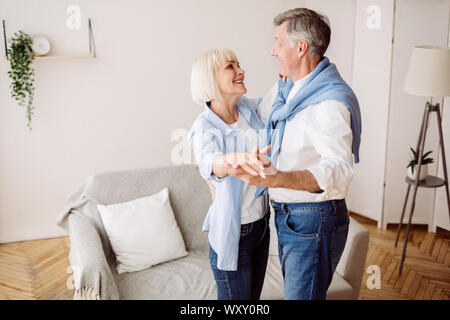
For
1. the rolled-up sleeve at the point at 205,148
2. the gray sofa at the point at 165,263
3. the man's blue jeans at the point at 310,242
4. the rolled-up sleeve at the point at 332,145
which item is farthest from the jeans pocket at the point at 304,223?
the gray sofa at the point at 165,263

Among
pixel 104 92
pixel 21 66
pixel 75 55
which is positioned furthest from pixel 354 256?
pixel 21 66

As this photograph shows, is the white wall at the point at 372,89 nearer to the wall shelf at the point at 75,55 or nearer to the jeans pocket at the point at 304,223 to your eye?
the wall shelf at the point at 75,55

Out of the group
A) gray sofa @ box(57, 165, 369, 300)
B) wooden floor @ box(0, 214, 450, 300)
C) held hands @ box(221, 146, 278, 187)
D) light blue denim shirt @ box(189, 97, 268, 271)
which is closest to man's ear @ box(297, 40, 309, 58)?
light blue denim shirt @ box(189, 97, 268, 271)

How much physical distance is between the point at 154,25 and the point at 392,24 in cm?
191

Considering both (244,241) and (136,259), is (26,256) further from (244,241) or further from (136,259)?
(244,241)

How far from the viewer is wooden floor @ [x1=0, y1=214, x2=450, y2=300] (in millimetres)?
3039

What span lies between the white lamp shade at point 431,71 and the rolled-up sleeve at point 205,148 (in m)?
2.00

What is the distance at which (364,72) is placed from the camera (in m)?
3.90

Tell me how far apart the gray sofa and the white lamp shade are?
110cm

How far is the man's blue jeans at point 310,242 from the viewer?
1.49 m

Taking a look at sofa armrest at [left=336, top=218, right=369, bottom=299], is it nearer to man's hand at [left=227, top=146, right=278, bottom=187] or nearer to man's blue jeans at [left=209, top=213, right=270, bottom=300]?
man's blue jeans at [left=209, top=213, right=270, bottom=300]

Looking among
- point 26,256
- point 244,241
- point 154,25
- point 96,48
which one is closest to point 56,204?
point 26,256

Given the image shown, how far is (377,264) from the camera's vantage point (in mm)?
3426

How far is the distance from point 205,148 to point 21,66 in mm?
2568
